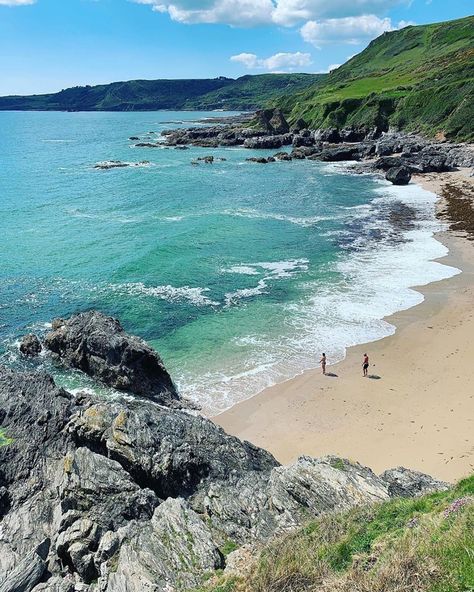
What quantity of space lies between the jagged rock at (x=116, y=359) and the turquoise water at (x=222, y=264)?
127 centimetres

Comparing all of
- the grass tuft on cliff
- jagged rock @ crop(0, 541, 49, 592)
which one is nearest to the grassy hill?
the grass tuft on cliff

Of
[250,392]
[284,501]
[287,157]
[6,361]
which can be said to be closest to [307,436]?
[250,392]

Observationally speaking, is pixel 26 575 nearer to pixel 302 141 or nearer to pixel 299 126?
pixel 302 141

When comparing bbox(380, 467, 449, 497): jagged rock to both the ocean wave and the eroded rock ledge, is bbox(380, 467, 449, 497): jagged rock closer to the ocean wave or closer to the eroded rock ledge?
the ocean wave

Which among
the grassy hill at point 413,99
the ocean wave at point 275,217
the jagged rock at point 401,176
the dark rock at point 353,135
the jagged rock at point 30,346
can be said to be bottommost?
the jagged rock at point 30,346

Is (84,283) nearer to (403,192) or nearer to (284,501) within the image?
(284,501)

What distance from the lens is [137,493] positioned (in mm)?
16078

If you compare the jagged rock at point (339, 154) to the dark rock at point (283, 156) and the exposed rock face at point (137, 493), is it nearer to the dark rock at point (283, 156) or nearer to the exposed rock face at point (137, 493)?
the dark rock at point (283, 156)

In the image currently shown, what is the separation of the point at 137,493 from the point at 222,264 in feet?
110

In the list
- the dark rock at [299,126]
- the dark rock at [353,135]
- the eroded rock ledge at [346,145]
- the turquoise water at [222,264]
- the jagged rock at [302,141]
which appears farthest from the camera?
the dark rock at [299,126]

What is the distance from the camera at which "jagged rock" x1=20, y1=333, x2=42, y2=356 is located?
31.4m

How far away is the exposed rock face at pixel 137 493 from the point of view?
1311 centimetres

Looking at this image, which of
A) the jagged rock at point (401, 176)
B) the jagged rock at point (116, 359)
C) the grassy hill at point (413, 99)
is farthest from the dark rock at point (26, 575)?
the grassy hill at point (413, 99)

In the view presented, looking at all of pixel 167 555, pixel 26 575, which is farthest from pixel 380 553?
pixel 26 575
